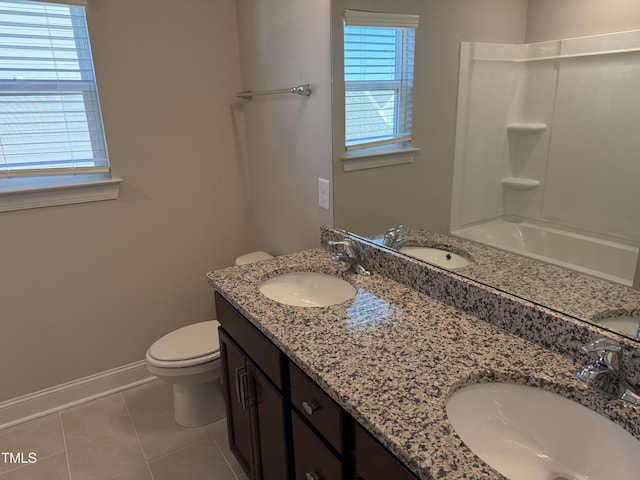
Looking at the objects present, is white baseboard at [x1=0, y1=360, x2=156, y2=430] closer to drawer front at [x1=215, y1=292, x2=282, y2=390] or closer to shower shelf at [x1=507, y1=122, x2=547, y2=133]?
drawer front at [x1=215, y1=292, x2=282, y2=390]

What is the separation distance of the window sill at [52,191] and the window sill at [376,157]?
4.05 ft

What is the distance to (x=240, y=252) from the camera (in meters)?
2.83

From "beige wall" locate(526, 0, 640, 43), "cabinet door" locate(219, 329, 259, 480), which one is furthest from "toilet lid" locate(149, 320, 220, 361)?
"beige wall" locate(526, 0, 640, 43)

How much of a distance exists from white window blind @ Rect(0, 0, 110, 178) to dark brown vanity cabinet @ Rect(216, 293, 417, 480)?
1168 mm

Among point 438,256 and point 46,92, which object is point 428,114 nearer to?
point 438,256

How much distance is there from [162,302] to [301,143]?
1277mm

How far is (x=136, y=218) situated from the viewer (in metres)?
2.43

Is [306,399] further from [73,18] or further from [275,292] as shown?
[73,18]

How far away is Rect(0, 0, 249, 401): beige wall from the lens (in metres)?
2.21

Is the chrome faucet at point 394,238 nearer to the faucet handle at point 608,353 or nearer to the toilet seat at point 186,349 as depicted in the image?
the faucet handle at point 608,353

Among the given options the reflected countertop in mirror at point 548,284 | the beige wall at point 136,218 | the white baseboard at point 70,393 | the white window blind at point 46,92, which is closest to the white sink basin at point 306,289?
the reflected countertop in mirror at point 548,284

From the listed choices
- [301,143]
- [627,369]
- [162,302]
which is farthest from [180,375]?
[627,369]

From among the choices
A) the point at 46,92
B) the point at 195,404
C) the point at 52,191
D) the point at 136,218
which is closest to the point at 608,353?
the point at 195,404

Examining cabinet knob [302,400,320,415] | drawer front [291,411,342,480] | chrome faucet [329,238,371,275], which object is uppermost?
chrome faucet [329,238,371,275]
